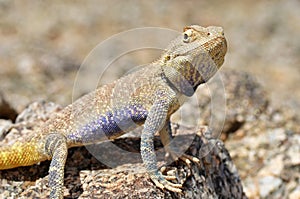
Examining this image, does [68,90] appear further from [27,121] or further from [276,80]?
[276,80]

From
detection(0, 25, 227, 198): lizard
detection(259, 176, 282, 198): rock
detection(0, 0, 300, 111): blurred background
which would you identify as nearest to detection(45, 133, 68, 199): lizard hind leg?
detection(0, 25, 227, 198): lizard

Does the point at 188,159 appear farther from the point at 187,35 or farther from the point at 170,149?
the point at 187,35

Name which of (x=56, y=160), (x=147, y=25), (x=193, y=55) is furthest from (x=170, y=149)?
(x=147, y=25)

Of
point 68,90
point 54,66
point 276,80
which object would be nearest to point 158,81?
point 68,90

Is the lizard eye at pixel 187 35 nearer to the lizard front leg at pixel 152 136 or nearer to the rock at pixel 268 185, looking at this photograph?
the lizard front leg at pixel 152 136

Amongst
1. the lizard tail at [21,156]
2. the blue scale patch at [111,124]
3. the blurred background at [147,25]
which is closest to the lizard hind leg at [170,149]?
the blue scale patch at [111,124]

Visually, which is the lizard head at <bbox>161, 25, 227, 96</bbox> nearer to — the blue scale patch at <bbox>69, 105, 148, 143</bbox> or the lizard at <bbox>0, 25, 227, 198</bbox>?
the lizard at <bbox>0, 25, 227, 198</bbox>
